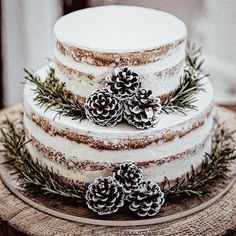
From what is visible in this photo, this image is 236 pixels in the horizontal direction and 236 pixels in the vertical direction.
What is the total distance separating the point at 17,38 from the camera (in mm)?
2268

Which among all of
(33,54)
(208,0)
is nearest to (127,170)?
(33,54)

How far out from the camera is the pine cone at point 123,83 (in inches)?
50.4

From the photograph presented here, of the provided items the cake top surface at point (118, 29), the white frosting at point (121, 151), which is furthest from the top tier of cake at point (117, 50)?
the white frosting at point (121, 151)

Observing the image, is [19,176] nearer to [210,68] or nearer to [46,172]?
[46,172]

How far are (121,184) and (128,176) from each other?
25 mm

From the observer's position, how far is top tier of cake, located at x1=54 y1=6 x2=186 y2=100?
1.31m

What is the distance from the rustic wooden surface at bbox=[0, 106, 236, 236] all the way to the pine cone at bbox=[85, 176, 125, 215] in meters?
0.05

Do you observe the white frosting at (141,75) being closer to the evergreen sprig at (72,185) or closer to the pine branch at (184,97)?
the pine branch at (184,97)

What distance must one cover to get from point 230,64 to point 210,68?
0.09 meters

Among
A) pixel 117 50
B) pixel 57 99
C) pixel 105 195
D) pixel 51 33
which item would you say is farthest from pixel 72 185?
pixel 51 33

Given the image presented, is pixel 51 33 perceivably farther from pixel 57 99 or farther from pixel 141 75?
pixel 141 75

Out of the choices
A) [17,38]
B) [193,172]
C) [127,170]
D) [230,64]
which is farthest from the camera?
[230,64]

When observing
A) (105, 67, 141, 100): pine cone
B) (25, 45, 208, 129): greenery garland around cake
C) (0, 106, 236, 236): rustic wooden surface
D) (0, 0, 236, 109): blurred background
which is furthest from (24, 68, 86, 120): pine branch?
(0, 0, 236, 109): blurred background

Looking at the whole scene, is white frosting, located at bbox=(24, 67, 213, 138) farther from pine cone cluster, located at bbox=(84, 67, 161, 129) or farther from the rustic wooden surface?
the rustic wooden surface
